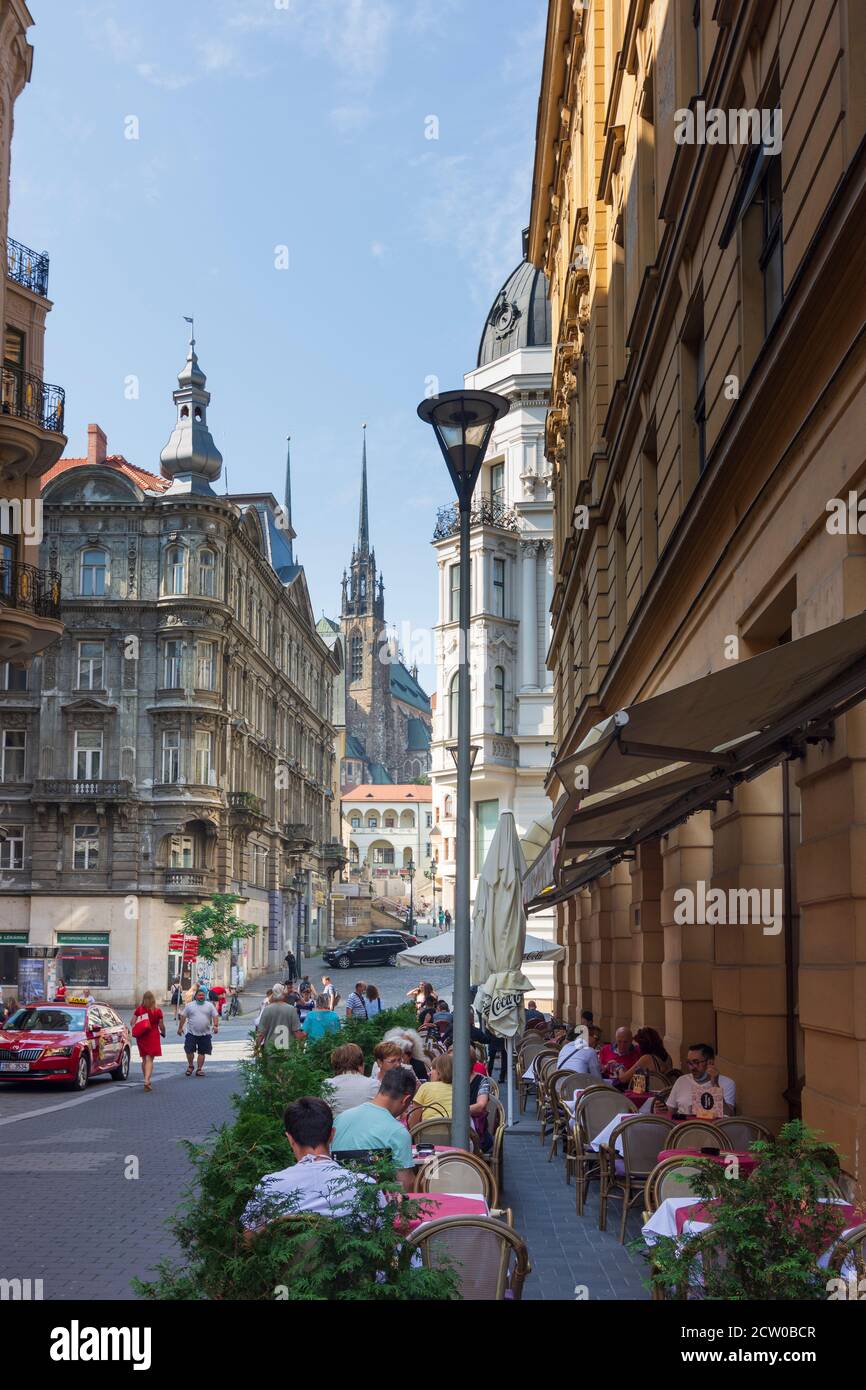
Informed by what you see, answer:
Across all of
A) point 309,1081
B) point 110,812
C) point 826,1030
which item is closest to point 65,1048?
point 309,1081

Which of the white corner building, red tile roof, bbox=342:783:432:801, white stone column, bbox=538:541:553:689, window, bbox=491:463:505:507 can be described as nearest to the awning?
the white corner building

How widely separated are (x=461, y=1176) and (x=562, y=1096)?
681 cm

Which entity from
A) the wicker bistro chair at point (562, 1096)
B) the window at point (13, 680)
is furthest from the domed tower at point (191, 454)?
the wicker bistro chair at point (562, 1096)

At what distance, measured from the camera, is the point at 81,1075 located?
2464 centimetres

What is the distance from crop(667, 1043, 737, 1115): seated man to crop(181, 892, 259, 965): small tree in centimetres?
3996

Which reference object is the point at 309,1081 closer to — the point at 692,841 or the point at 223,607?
the point at 692,841

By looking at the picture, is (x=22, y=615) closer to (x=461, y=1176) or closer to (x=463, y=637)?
(x=463, y=637)

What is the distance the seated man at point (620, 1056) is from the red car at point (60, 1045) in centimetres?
1082

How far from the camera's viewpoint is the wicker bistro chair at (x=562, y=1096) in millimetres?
14793

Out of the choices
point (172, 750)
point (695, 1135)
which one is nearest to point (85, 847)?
point (172, 750)

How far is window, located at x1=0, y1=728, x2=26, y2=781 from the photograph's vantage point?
2227 inches

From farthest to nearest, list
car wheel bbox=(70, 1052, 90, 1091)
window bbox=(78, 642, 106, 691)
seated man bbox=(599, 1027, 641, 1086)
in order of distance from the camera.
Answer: window bbox=(78, 642, 106, 691) < car wheel bbox=(70, 1052, 90, 1091) < seated man bbox=(599, 1027, 641, 1086)

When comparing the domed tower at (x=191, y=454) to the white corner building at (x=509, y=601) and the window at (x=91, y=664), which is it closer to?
the window at (x=91, y=664)

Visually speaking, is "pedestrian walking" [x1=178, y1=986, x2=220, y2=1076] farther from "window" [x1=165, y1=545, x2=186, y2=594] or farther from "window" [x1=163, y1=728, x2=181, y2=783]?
"window" [x1=165, y1=545, x2=186, y2=594]
